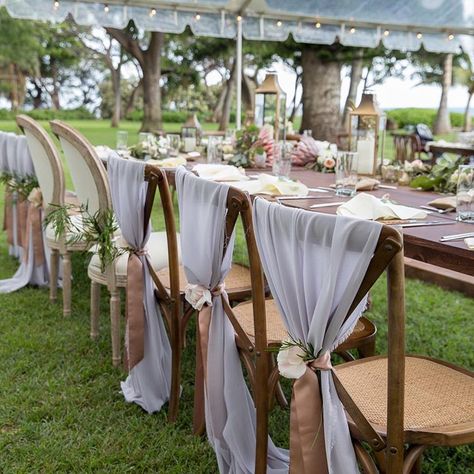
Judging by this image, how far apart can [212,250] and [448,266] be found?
0.70 meters

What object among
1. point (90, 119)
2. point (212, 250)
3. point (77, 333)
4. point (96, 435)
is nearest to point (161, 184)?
point (212, 250)

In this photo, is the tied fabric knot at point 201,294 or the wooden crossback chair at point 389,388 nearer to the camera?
the wooden crossback chair at point 389,388

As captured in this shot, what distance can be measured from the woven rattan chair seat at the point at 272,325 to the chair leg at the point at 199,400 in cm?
17

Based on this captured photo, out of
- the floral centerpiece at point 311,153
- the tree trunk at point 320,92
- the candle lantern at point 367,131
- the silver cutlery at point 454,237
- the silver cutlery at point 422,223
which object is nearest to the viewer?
the silver cutlery at point 454,237

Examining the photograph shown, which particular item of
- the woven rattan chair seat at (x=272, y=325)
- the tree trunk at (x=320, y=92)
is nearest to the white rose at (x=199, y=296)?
the woven rattan chair seat at (x=272, y=325)

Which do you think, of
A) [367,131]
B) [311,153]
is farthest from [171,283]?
[311,153]

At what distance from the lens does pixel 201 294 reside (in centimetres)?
209

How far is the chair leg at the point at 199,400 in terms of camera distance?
88.4 inches

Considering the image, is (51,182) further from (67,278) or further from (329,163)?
(329,163)

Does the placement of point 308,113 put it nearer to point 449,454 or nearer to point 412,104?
point 449,454

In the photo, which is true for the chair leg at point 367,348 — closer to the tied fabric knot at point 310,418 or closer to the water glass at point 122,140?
the tied fabric knot at point 310,418

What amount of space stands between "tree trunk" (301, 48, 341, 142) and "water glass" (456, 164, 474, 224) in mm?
7341

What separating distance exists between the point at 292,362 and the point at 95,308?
187 cm

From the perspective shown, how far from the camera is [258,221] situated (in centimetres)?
160
